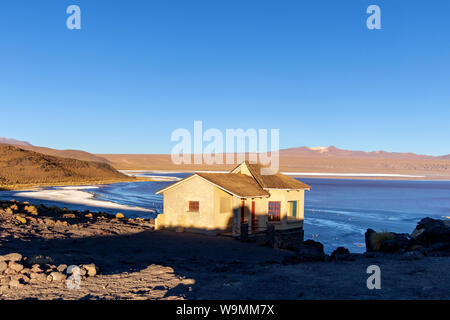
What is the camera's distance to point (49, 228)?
898 inches

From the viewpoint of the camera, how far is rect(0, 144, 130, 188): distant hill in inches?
3140

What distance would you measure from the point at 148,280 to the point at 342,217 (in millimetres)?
38971

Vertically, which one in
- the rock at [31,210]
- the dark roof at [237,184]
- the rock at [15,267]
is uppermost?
the dark roof at [237,184]

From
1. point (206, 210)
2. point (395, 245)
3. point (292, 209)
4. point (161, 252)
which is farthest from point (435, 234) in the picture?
point (161, 252)

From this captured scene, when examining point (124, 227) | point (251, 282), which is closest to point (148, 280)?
point (251, 282)

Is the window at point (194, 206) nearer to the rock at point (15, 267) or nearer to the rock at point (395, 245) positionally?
the rock at point (395, 245)

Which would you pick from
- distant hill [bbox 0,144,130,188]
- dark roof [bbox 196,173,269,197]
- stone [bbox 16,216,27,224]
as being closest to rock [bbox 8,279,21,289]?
stone [bbox 16,216,27,224]

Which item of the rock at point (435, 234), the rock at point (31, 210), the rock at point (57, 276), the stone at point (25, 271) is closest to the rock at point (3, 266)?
the stone at point (25, 271)

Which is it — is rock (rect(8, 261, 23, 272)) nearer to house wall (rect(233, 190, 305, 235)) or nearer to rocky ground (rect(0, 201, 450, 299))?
rocky ground (rect(0, 201, 450, 299))

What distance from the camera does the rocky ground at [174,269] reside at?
10.4 m

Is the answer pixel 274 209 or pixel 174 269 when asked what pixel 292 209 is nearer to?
pixel 274 209
